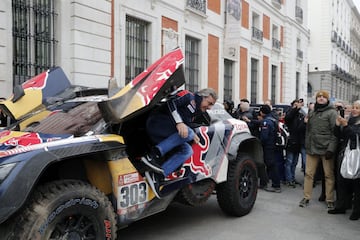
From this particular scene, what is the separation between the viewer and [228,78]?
19.5 metres

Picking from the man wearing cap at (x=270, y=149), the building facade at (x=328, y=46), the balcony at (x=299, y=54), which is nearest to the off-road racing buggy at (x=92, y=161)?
the man wearing cap at (x=270, y=149)

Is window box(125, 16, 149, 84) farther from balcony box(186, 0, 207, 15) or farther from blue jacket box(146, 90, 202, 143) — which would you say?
blue jacket box(146, 90, 202, 143)

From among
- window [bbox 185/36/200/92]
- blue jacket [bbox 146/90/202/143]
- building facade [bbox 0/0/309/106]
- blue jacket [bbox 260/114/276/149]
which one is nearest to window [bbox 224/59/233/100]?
building facade [bbox 0/0/309/106]

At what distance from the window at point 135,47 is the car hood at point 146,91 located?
8953 mm

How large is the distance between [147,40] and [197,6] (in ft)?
11.7

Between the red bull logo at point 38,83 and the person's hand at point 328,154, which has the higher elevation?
the red bull logo at point 38,83

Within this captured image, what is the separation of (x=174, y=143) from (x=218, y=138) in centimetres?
103

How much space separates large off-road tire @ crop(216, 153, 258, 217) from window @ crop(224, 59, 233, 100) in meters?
13.9

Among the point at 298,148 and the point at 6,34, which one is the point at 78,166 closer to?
the point at 298,148

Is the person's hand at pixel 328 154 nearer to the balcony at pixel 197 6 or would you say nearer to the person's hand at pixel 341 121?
the person's hand at pixel 341 121

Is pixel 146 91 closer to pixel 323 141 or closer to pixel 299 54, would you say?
pixel 323 141

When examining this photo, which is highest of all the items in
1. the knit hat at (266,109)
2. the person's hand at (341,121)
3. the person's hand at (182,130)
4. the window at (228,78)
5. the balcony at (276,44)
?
the balcony at (276,44)

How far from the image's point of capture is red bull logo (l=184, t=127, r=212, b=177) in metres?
4.30

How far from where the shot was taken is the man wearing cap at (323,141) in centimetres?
566
